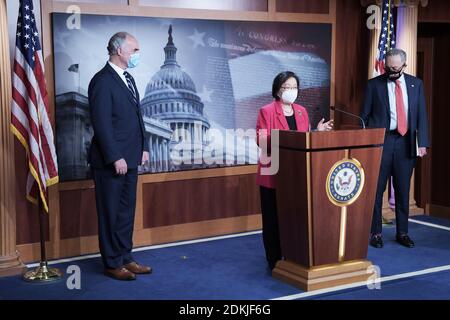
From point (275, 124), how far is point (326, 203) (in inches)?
26.1

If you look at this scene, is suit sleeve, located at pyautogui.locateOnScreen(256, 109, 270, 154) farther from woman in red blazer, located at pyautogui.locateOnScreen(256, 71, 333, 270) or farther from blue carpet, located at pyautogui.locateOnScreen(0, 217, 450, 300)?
blue carpet, located at pyautogui.locateOnScreen(0, 217, 450, 300)

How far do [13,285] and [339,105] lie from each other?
3.65 metres

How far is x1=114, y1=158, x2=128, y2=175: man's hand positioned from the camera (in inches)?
167

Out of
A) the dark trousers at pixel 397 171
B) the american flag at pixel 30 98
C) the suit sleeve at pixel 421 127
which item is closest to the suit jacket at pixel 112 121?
the american flag at pixel 30 98

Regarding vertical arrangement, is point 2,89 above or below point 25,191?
above

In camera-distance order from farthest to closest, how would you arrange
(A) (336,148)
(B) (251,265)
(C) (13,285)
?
1. (B) (251,265)
2. (C) (13,285)
3. (A) (336,148)

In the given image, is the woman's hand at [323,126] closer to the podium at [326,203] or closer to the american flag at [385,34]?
the podium at [326,203]

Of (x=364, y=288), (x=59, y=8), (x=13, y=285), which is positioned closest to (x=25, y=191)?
(x=13, y=285)

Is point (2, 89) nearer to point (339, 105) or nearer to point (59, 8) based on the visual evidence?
point (59, 8)

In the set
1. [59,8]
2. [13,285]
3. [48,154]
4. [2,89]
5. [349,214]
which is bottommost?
[13,285]

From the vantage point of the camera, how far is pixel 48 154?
14.8 feet

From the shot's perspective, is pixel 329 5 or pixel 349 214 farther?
pixel 329 5

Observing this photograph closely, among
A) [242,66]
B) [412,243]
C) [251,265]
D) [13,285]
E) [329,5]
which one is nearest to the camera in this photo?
[13,285]

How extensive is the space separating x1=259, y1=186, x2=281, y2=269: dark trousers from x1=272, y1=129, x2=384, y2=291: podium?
0.18 meters
